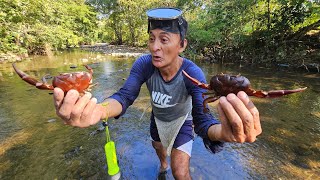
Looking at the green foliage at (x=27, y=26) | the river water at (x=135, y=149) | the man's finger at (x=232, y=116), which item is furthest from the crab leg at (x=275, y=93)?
the green foliage at (x=27, y=26)

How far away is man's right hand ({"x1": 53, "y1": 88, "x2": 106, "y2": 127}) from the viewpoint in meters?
1.64

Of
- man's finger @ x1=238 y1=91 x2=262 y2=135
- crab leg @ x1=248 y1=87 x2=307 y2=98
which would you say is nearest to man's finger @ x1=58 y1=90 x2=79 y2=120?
man's finger @ x1=238 y1=91 x2=262 y2=135

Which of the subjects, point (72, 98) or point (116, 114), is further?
point (116, 114)

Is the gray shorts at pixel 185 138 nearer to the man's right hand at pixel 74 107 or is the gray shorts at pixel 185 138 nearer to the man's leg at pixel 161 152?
the man's leg at pixel 161 152

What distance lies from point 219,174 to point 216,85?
274 centimetres

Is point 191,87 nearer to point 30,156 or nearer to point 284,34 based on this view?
point 30,156

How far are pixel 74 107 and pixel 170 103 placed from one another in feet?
4.95

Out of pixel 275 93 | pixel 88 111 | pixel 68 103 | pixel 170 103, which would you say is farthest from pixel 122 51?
pixel 275 93

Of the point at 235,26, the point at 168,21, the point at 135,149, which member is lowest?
the point at 135,149

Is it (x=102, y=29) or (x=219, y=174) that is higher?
(x=102, y=29)

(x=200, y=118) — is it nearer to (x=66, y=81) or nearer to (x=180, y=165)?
(x=180, y=165)

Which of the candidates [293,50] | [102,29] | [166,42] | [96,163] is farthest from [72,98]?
[102,29]

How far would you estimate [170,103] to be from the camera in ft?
9.82

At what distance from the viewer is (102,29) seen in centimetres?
5134
